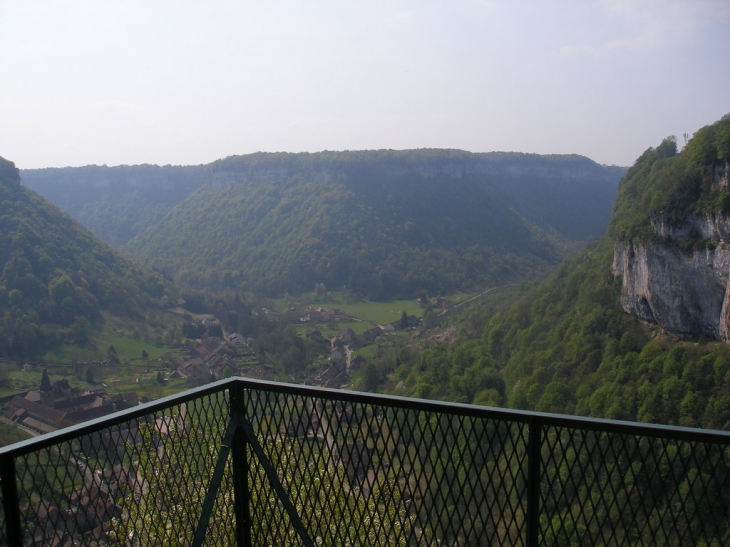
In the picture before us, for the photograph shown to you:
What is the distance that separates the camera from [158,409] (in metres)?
2.83

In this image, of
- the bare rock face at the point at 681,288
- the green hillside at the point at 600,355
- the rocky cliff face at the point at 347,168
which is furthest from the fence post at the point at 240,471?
the rocky cliff face at the point at 347,168

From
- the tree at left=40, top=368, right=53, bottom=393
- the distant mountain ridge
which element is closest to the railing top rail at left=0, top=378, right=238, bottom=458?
the tree at left=40, top=368, right=53, bottom=393

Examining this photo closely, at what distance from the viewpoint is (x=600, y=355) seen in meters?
36.4

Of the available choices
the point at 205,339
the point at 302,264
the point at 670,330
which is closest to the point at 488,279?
the point at 302,264

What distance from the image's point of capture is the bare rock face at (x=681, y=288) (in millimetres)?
32906

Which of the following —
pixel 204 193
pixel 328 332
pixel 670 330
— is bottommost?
pixel 328 332

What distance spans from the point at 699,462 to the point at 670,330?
37.8 meters

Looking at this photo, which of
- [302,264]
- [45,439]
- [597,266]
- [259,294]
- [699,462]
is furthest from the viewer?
[302,264]

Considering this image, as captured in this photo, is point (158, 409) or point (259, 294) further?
point (259, 294)

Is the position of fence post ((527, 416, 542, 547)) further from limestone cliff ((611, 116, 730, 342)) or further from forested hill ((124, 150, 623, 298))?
forested hill ((124, 150, 623, 298))

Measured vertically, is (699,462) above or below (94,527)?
above

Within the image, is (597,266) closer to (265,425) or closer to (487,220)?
(265,425)

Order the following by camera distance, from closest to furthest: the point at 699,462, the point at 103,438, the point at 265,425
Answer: the point at 699,462
the point at 103,438
the point at 265,425

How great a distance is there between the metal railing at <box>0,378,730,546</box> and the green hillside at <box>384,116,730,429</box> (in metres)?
28.8
